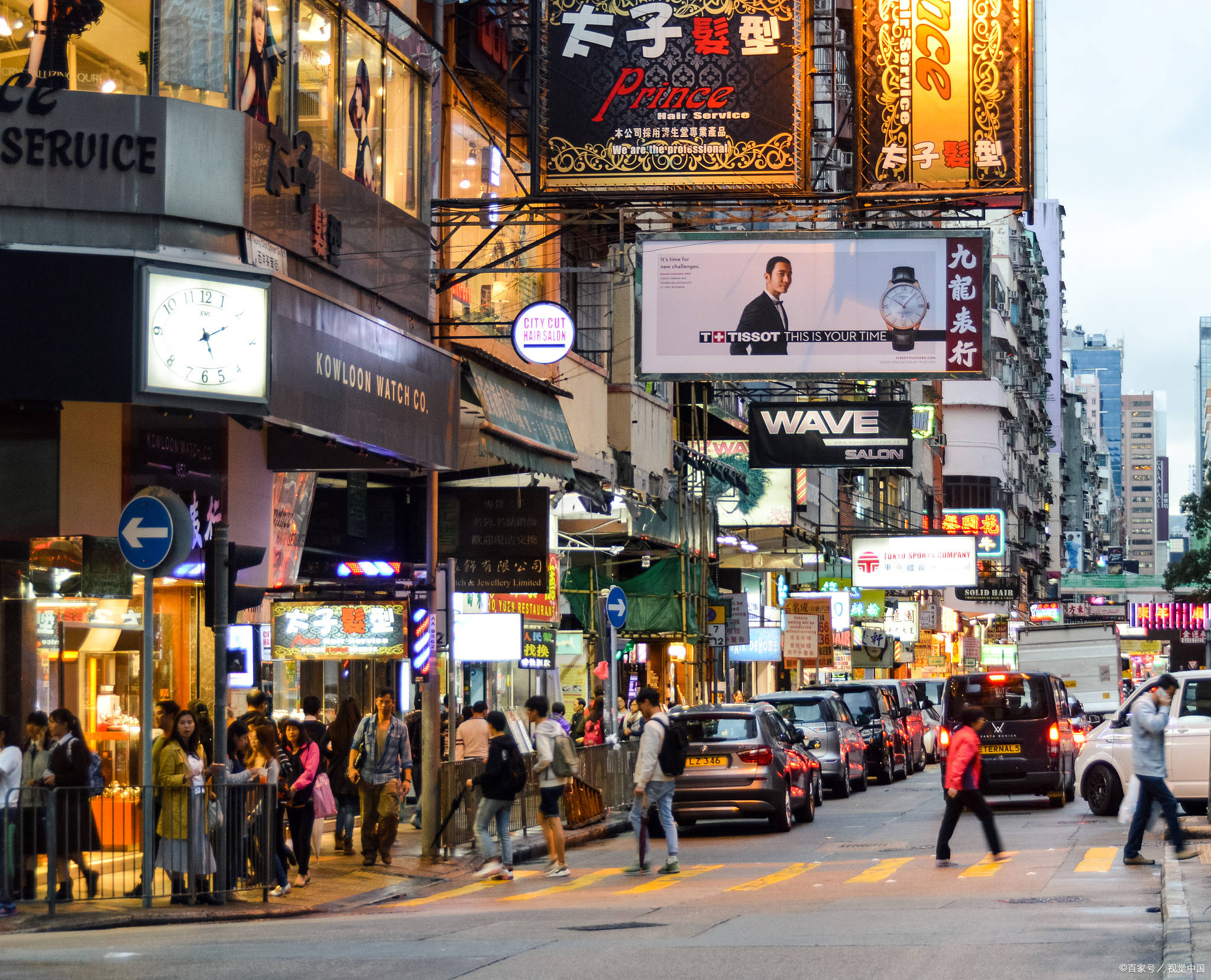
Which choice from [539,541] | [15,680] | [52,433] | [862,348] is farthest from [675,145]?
[15,680]

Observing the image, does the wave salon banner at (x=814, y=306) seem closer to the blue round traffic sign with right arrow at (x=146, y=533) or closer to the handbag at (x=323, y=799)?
the handbag at (x=323, y=799)

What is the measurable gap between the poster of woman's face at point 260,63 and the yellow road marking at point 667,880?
8.28 metres

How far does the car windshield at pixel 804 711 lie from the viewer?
30656 millimetres

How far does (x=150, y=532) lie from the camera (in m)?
15.0

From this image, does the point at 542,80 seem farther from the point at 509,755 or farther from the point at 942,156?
the point at 509,755

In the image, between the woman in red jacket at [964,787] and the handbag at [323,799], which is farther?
the handbag at [323,799]

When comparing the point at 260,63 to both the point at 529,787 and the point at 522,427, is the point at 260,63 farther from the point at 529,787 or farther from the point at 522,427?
the point at 529,787

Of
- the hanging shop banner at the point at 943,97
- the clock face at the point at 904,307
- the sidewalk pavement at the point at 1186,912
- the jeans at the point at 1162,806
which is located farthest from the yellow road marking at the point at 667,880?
the hanging shop banner at the point at 943,97

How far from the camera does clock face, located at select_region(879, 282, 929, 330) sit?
72.2 ft

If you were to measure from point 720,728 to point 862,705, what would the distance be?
42.2 ft

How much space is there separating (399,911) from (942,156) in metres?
10.6

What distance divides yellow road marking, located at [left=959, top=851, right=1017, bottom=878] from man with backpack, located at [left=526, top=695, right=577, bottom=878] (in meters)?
4.00

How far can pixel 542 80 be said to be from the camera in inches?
840

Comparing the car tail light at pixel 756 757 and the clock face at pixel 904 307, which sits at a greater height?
the clock face at pixel 904 307
